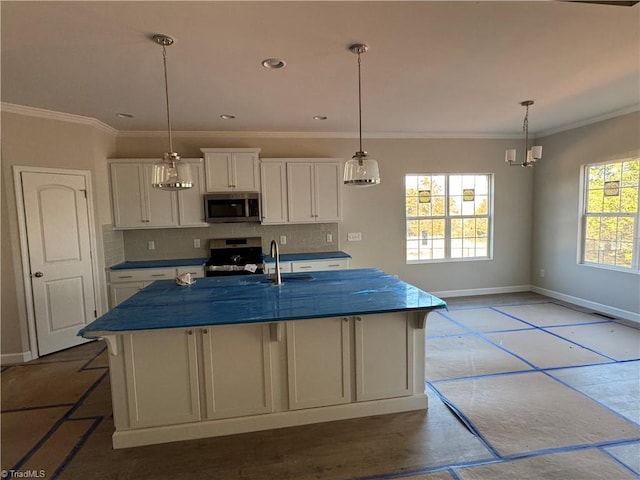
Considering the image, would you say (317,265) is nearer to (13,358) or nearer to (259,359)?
(259,359)

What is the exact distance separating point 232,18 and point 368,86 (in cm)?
154

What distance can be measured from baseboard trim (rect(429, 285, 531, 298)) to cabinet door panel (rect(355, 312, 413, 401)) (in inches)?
133

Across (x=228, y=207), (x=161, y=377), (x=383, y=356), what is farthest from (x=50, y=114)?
(x=383, y=356)

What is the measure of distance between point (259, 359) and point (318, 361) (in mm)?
417

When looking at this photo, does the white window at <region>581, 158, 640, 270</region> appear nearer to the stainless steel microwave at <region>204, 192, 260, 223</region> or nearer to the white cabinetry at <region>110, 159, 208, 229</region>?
the stainless steel microwave at <region>204, 192, 260, 223</region>

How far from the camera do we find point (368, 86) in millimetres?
3223

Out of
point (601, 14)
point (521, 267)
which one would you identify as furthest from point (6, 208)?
point (521, 267)

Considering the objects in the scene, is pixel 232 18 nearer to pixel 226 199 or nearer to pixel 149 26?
pixel 149 26

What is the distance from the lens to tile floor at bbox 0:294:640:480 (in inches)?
80.4

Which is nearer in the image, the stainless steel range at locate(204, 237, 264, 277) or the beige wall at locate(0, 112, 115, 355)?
the beige wall at locate(0, 112, 115, 355)

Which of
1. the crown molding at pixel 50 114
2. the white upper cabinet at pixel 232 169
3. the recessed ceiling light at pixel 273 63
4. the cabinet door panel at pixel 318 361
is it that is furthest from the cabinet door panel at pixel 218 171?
the cabinet door panel at pixel 318 361

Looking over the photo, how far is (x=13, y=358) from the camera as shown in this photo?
364 cm

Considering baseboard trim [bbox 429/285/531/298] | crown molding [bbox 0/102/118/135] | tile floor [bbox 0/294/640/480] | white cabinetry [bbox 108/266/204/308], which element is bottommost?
tile floor [bbox 0/294/640/480]

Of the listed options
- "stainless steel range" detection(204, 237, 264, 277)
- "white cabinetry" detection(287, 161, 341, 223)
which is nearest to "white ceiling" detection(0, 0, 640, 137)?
"white cabinetry" detection(287, 161, 341, 223)
